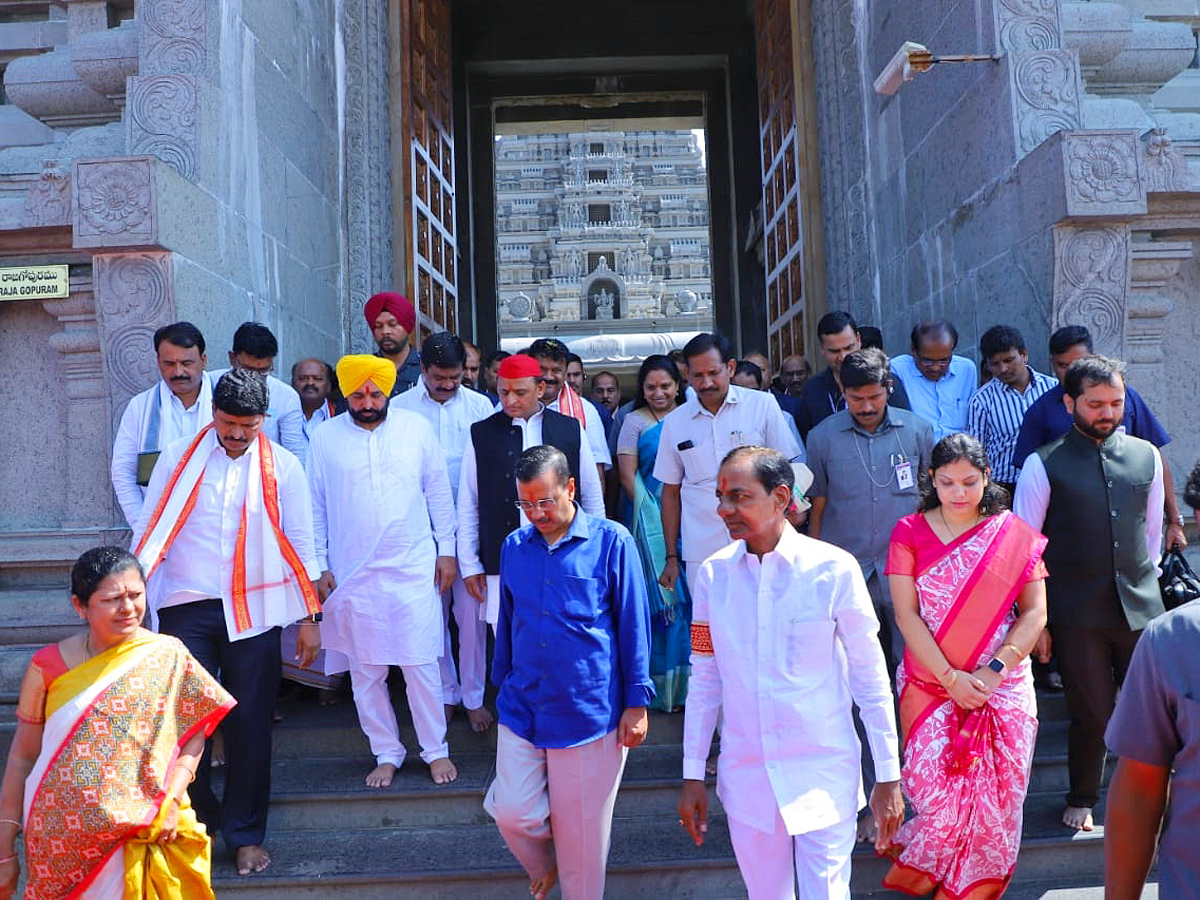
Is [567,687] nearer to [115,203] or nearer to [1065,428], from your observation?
[1065,428]

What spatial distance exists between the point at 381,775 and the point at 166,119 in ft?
11.2

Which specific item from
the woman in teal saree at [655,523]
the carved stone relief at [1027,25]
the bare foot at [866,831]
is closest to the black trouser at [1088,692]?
the bare foot at [866,831]

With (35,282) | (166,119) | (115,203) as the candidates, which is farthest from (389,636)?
(166,119)

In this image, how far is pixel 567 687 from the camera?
3152 millimetres

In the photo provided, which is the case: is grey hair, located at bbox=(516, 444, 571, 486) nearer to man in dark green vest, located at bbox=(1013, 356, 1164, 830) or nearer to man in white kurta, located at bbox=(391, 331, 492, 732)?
man in white kurta, located at bbox=(391, 331, 492, 732)

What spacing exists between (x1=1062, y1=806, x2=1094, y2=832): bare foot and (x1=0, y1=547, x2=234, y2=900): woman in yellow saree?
2910 millimetres

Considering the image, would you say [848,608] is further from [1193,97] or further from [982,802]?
[1193,97]

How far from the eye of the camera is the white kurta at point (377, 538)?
13.8ft

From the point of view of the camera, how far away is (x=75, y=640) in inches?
119

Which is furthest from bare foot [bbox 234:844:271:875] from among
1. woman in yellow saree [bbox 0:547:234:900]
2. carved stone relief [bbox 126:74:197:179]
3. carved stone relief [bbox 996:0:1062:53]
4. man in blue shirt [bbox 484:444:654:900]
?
carved stone relief [bbox 996:0:1062:53]

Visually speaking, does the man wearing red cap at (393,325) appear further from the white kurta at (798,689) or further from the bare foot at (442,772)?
the white kurta at (798,689)

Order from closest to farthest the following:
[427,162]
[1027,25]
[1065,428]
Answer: [1065,428]
[1027,25]
[427,162]

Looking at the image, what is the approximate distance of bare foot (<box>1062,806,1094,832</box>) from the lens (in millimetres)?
3691

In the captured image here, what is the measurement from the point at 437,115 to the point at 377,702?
21.0 ft
